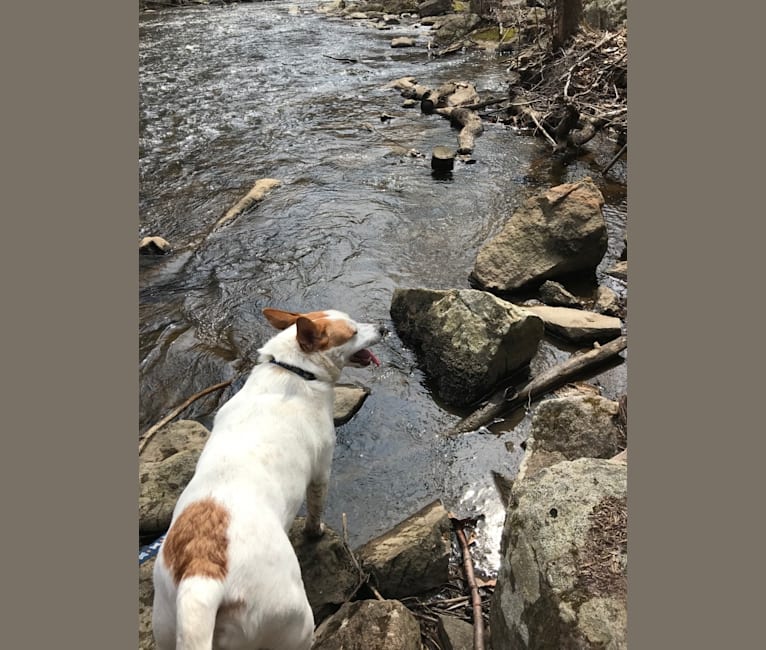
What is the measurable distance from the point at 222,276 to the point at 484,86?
12.3m

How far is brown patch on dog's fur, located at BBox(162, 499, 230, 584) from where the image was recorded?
269 centimetres

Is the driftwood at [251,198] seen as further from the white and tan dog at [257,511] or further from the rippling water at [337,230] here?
the white and tan dog at [257,511]

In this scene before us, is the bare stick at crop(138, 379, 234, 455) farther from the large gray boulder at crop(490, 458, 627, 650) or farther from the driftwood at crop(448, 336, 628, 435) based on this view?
the large gray boulder at crop(490, 458, 627, 650)

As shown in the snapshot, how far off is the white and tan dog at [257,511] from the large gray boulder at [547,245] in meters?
4.01

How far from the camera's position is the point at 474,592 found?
4.07 metres

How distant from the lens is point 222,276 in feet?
27.6

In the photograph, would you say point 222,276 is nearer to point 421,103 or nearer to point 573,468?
point 573,468

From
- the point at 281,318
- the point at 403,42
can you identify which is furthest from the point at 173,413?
the point at 403,42

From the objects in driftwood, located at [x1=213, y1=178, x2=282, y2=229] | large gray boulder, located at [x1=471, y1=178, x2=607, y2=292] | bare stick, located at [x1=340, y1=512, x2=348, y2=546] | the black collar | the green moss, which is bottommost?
bare stick, located at [x1=340, y1=512, x2=348, y2=546]

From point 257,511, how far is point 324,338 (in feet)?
5.12

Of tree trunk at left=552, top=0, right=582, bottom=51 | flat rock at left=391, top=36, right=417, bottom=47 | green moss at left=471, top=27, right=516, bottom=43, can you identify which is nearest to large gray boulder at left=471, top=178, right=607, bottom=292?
tree trunk at left=552, top=0, right=582, bottom=51

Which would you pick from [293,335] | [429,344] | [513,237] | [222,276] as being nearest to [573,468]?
[293,335]

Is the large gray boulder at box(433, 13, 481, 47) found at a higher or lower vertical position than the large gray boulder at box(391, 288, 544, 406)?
higher

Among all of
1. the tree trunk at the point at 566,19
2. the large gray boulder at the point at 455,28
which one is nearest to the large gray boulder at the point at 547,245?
the tree trunk at the point at 566,19
